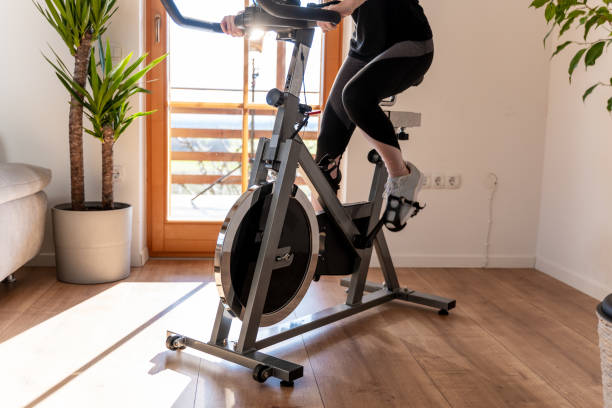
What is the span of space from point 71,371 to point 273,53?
2.01 meters

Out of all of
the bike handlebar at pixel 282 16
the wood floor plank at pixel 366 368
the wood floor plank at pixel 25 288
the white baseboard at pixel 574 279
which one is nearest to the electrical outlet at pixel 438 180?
the white baseboard at pixel 574 279

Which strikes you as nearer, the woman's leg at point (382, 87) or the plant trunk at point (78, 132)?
the woman's leg at point (382, 87)

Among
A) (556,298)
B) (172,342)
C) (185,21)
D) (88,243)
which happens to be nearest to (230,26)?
(185,21)

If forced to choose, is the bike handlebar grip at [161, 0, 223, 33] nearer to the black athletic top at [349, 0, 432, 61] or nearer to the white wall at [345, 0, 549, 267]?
the black athletic top at [349, 0, 432, 61]

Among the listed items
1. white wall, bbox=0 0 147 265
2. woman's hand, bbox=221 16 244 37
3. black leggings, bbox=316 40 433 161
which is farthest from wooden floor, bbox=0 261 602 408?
woman's hand, bbox=221 16 244 37

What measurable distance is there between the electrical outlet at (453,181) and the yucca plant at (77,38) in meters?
1.86

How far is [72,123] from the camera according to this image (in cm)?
279

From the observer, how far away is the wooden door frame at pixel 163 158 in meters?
3.22

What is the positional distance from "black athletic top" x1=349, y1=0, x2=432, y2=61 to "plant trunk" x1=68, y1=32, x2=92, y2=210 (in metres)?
1.29

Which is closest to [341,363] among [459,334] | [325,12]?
[459,334]

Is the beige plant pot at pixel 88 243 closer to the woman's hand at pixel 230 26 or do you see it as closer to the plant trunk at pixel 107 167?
the plant trunk at pixel 107 167

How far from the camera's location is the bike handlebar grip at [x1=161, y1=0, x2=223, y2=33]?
1.83 meters

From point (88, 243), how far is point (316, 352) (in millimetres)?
1278

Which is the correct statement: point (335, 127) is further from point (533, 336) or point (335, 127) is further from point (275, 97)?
point (533, 336)
